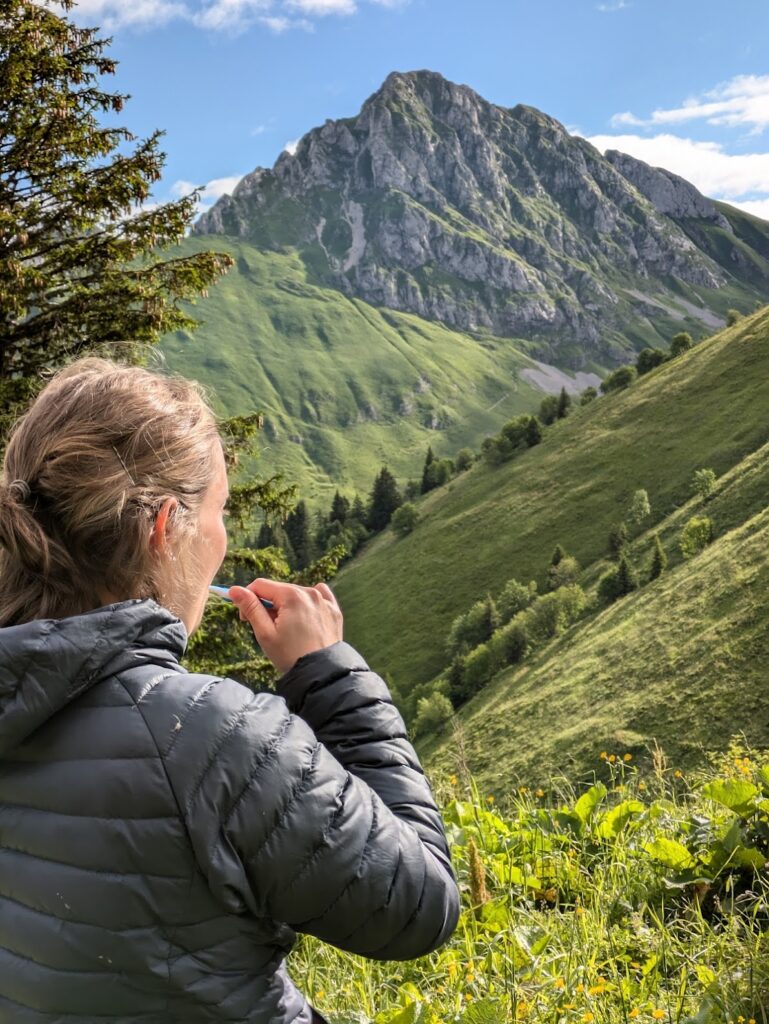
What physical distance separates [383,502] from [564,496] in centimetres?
3436

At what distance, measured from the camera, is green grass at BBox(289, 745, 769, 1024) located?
3.01 m

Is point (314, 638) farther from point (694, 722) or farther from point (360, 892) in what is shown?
point (694, 722)

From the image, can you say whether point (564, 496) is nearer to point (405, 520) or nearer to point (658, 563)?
point (405, 520)

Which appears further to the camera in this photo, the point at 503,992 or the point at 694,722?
the point at 694,722

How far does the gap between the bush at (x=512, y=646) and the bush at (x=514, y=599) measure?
713cm

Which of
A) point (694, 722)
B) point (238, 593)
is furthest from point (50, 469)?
point (694, 722)

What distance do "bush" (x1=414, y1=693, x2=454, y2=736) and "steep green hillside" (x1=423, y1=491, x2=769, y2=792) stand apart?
4296 mm

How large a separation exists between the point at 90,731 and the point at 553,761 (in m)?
35.9

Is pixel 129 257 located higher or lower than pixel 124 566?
higher

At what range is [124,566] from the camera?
1948 mm

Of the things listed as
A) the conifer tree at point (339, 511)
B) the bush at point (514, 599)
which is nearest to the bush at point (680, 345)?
the bush at point (514, 599)

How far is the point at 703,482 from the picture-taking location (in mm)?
78125

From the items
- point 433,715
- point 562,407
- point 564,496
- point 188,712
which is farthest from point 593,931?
point 562,407

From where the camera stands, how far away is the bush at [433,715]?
62.5 m
